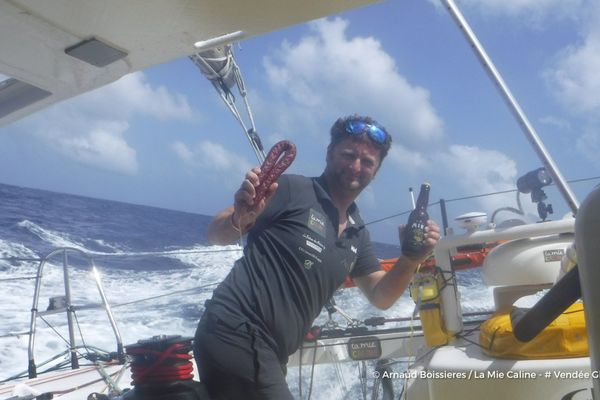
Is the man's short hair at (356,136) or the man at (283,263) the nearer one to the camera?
the man at (283,263)

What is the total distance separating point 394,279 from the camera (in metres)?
1.97

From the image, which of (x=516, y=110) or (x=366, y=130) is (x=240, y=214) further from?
(x=516, y=110)

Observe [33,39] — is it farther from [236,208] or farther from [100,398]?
[100,398]

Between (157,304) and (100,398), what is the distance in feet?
16.8

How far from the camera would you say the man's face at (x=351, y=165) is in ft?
6.11

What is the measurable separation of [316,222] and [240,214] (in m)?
0.33

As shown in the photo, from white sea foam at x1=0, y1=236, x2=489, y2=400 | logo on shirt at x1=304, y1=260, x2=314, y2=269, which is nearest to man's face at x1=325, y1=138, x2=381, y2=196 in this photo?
logo on shirt at x1=304, y1=260, x2=314, y2=269

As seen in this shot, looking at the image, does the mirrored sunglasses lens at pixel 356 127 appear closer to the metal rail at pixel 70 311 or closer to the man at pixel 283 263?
the man at pixel 283 263

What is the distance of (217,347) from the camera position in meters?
1.44

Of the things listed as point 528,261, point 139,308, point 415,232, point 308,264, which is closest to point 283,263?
point 308,264

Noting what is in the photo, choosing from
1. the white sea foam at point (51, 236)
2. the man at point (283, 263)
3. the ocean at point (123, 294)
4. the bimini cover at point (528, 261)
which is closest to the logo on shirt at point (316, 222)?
the man at point (283, 263)

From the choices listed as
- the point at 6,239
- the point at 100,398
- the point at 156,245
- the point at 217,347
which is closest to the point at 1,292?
the point at 6,239

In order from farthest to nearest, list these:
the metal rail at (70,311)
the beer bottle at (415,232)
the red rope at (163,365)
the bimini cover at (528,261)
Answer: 1. the metal rail at (70,311)
2. the bimini cover at (528,261)
3. the beer bottle at (415,232)
4. the red rope at (163,365)

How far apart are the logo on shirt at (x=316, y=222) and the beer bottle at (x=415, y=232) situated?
357 mm
